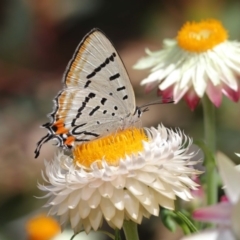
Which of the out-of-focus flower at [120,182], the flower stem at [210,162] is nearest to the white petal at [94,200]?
the out-of-focus flower at [120,182]

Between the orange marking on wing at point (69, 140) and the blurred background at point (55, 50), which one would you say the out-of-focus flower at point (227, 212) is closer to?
the orange marking on wing at point (69, 140)

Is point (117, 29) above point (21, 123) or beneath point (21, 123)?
above

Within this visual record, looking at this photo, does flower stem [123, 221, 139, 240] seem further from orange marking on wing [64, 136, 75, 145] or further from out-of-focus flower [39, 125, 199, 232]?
orange marking on wing [64, 136, 75, 145]

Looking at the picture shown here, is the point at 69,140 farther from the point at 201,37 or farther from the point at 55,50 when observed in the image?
the point at 55,50

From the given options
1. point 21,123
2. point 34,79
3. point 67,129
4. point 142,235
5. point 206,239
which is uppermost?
point 34,79

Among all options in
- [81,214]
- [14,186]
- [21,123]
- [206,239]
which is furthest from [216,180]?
[21,123]

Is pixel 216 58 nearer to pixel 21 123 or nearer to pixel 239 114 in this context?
pixel 239 114

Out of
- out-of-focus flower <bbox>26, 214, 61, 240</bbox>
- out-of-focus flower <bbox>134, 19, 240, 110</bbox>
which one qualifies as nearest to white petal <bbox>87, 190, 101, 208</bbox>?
out-of-focus flower <bbox>134, 19, 240, 110</bbox>

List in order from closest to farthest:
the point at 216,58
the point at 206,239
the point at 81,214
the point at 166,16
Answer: the point at 206,239 → the point at 81,214 → the point at 216,58 → the point at 166,16
